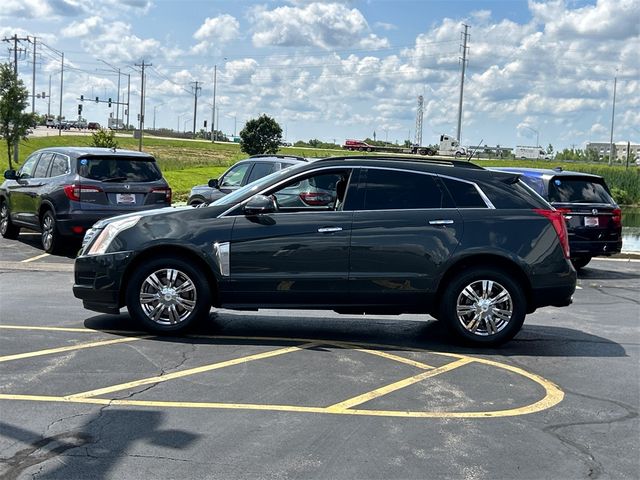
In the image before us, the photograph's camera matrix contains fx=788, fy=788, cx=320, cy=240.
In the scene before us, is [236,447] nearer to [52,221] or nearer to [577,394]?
[577,394]

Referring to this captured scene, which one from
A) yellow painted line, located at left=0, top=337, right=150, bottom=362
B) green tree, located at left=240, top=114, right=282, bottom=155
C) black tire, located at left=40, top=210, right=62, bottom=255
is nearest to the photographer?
yellow painted line, located at left=0, top=337, right=150, bottom=362

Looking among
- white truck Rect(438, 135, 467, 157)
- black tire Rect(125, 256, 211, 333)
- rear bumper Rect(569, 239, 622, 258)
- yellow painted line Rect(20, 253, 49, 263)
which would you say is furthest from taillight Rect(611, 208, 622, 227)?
white truck Rect(438, 135, 467, 157)

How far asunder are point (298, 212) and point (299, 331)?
135 cm

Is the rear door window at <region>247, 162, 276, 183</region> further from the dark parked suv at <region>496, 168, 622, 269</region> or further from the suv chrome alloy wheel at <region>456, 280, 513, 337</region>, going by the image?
the suv chrome alloy wheel at <region>456, 280, 513, 337</region>

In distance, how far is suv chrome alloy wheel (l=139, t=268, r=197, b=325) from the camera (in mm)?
7672

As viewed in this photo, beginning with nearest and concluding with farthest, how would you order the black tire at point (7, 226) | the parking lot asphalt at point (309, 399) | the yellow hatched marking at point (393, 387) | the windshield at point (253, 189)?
1. the parking lot asphalt at point (309, 399)
2. the yellow hatched marking at point (393, 387)
3. the windshield at point (253, 189)
4. the black tire at point (7, 226)

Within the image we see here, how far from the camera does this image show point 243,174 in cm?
1666

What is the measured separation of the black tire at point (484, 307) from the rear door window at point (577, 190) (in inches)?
231

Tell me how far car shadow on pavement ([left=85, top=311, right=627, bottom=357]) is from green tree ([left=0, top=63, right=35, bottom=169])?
2424 centimetres

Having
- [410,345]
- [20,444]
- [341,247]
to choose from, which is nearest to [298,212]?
[341,247]

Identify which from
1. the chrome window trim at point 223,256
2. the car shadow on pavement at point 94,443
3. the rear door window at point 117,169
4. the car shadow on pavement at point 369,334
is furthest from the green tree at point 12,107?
the car shadow on pavement at point 94,443

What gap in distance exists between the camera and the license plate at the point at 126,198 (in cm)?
1338

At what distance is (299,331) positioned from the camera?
8.31 metres

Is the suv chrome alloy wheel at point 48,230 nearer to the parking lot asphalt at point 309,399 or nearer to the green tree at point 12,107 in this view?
the parking lot asphalt at point 309,399
